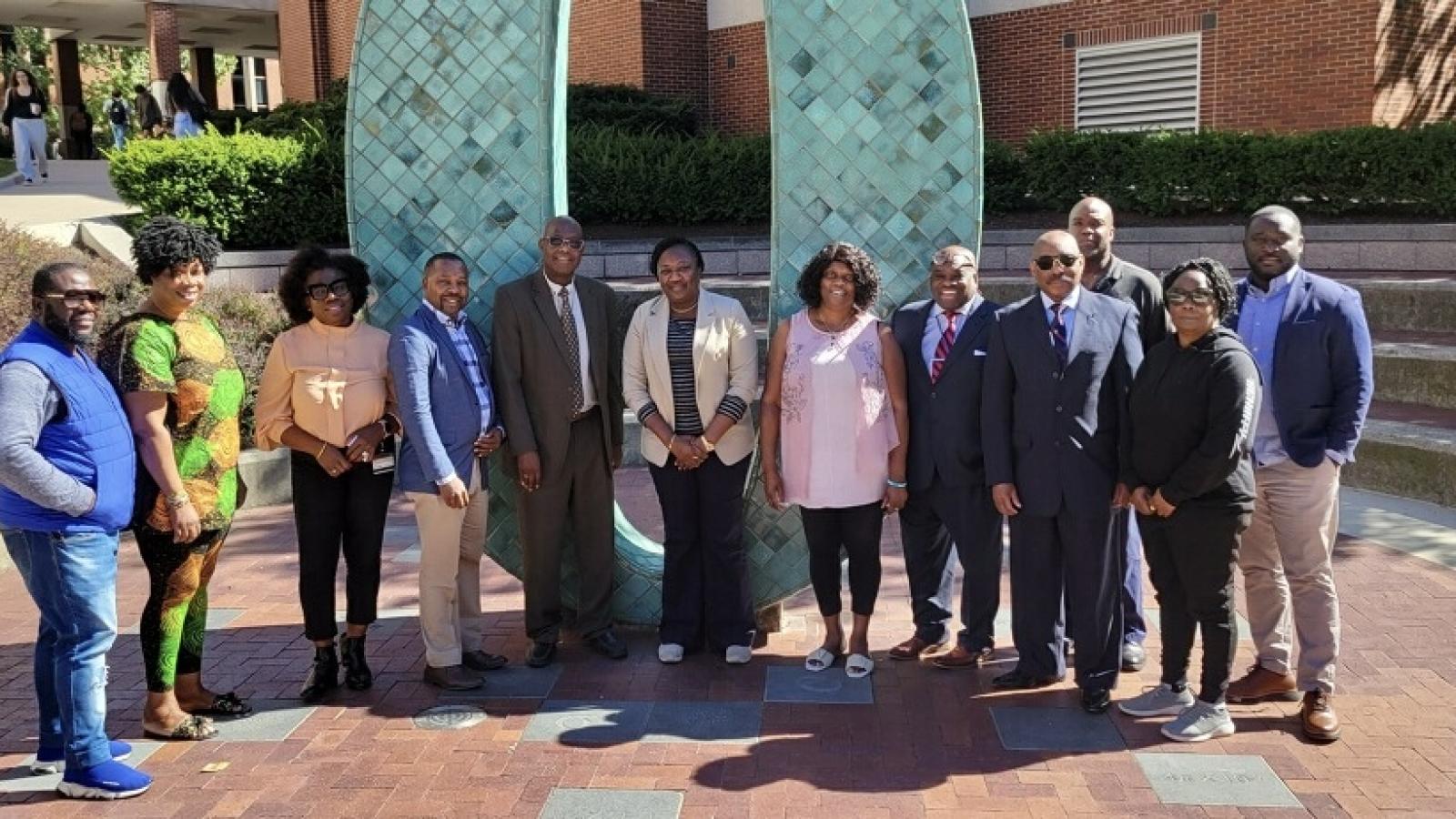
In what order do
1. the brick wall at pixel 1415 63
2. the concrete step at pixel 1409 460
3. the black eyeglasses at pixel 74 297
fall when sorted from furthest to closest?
1. the brick wall at pixel 1415 63
2. the concrete step at pixel 1409 460
3. the black eyeglasses at pixel 74 297

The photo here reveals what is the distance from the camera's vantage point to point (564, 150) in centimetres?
494

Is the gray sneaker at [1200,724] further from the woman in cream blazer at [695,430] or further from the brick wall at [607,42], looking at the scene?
the brick wall at [607,42]

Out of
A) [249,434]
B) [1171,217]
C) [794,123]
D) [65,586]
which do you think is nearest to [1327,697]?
[794,123]

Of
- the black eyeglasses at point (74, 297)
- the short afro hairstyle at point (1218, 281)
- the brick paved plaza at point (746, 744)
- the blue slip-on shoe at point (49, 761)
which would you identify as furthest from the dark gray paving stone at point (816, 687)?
the black eyeglasses at point (74, 297)

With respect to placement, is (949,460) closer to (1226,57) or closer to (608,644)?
(608,644)

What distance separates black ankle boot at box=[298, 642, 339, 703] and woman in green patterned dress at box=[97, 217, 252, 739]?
0.40 meters

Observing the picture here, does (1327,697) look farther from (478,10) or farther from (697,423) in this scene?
(478,10)

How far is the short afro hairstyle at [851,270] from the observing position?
4402 millimetres

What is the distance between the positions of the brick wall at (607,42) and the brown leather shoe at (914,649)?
14498 mm

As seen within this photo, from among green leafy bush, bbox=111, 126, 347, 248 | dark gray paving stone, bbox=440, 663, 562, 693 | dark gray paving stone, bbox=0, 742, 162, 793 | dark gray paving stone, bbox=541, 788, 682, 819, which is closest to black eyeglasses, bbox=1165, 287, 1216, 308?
dark gray paving stone, bbox=541, 788, 682, 819

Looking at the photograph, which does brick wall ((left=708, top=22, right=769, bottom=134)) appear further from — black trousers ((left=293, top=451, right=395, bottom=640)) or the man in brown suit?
black trousers ((left=293, top=451, right=395, bottom=640))

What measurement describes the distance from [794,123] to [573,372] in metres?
1.30

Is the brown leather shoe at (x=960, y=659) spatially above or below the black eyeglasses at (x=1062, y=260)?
below

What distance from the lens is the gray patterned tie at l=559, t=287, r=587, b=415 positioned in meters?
4.60
